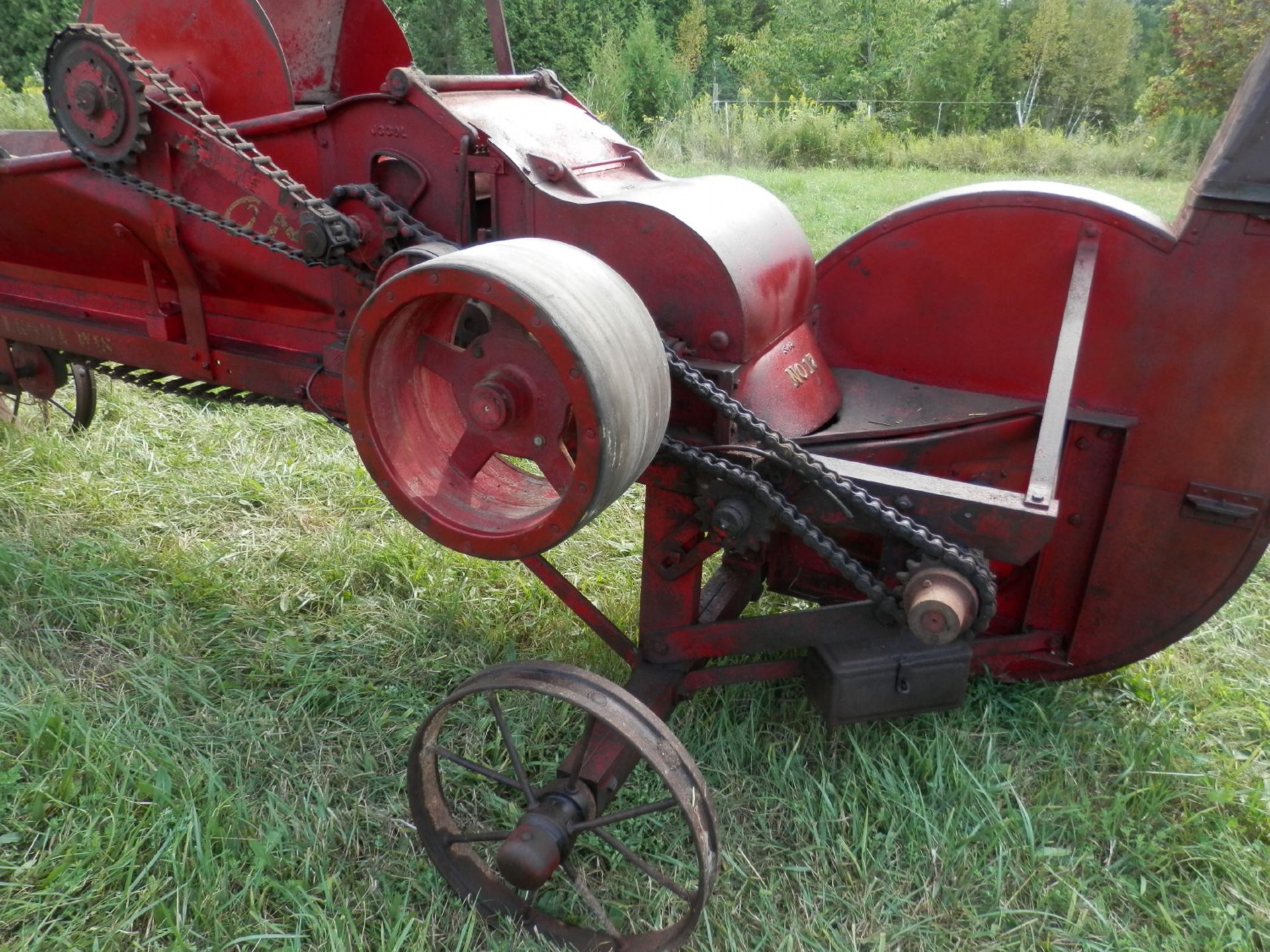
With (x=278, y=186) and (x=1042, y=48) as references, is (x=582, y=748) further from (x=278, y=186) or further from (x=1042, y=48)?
(x=1042, y=48)

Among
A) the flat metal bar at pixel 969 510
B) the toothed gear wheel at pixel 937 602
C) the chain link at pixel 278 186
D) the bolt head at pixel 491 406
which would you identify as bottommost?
the toothed gear wheel at pixel 937 602

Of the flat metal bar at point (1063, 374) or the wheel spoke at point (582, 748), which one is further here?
the wheel spoke at point (582, 748)

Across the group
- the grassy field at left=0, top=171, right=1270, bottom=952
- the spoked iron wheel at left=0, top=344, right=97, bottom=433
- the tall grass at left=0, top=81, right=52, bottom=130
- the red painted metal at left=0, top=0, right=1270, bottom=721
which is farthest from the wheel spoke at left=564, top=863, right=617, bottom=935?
the tall grass at left=0, top=81, right=52, bottom=130

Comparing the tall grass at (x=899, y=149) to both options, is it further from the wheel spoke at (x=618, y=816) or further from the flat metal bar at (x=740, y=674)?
the wheel spoke at (x=618, y=816)

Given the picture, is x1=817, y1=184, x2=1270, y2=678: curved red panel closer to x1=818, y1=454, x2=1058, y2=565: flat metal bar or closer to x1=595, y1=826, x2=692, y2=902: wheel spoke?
x1=818, y1=454, x2=1058, y2=565: flat metal bar

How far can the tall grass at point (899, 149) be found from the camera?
1439cm

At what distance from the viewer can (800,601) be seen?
11.8ft

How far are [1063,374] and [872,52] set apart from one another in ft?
78.6

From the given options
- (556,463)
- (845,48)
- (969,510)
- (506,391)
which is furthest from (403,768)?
(845,48)

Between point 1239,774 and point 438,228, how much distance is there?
8.80 feet

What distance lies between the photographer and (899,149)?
15.5 m

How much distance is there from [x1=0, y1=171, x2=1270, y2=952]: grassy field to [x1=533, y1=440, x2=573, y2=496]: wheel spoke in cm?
110

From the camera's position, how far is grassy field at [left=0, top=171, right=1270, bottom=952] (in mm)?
2346

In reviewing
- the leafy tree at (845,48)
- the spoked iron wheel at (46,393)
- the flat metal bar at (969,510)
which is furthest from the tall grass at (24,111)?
the leafy tree at (845,48)
